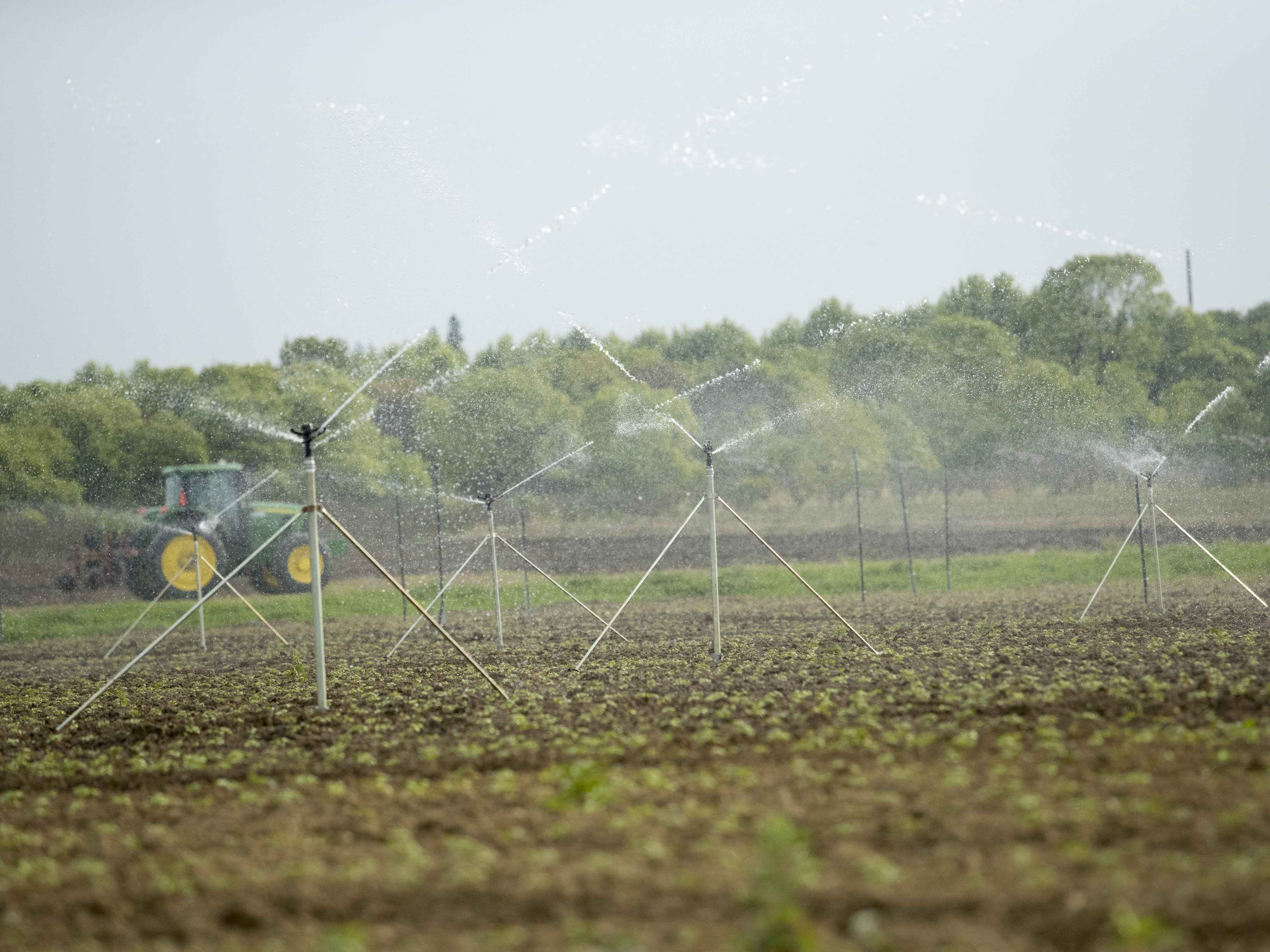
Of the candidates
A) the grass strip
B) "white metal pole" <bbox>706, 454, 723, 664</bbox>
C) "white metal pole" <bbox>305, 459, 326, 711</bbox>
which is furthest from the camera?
the grass strip

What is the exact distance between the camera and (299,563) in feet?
66.2

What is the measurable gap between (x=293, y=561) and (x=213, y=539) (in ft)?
4.80

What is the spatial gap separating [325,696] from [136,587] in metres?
12.1

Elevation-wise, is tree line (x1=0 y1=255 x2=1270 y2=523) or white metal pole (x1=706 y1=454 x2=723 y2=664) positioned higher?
tree line (x1=0 y1=255 x2=1270 y2=523)

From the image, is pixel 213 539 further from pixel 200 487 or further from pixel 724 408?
pixel 724 408

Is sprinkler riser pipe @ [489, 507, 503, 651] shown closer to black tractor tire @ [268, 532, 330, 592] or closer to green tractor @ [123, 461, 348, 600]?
green tractor @ [123, 461, 348, 600]

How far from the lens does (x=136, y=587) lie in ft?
64.7

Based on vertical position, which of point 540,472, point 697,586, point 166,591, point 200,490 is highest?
point 200,490

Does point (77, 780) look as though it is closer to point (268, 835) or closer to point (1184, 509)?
point (268, 835)

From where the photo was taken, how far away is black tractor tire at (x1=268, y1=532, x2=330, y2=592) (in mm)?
19984

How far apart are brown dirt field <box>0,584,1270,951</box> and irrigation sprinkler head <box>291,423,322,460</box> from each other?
2.02 meters

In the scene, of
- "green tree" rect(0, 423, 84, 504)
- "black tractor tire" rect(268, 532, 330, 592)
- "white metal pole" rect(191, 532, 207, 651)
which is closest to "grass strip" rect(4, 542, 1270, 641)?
"black tractor tire" rect(268, 532, 330, 592)

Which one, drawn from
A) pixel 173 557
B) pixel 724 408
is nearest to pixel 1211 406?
pixel 724 408

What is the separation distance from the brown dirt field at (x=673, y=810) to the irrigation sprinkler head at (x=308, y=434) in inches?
79.6
